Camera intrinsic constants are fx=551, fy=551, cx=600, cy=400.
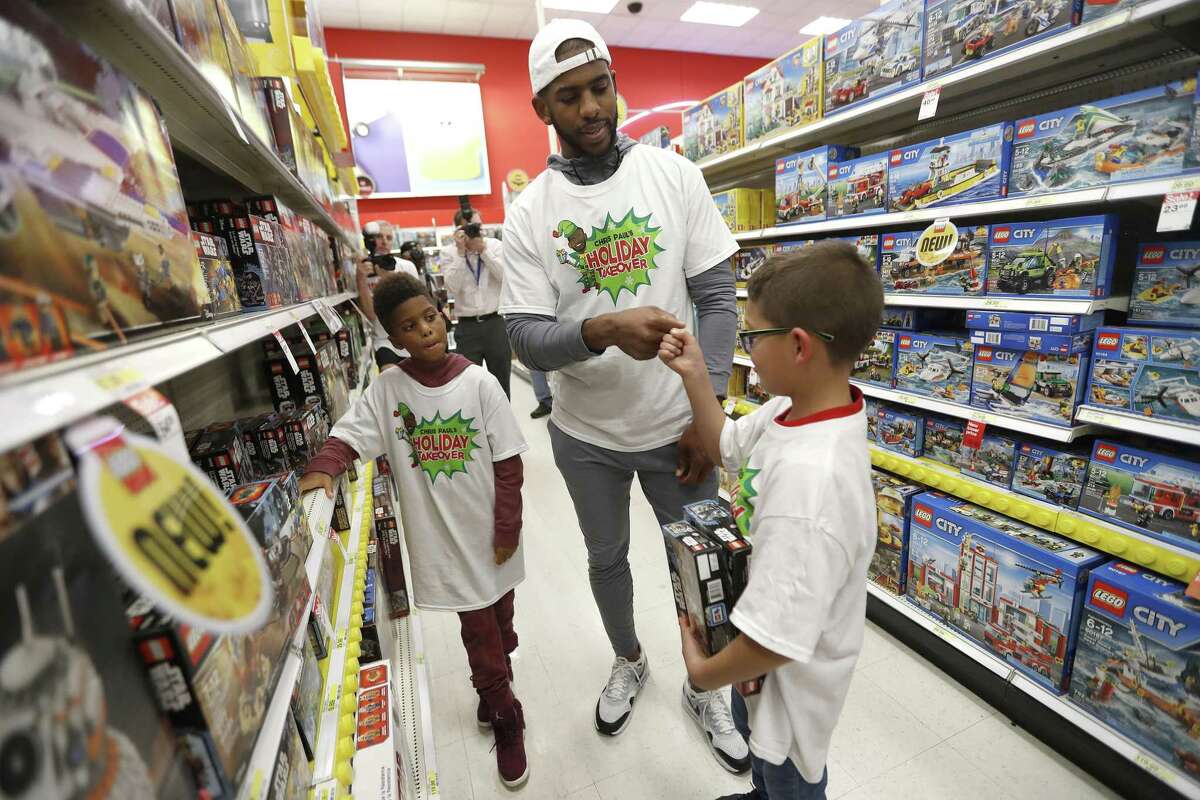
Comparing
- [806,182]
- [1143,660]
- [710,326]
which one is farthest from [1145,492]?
[806,182]

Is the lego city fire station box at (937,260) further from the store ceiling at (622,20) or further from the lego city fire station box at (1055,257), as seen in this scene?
the store ceiling at (622,20)

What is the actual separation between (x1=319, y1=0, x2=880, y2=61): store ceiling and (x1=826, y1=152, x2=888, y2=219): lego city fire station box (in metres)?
5.96

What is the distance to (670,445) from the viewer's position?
150 centimetres

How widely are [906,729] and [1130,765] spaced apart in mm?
510

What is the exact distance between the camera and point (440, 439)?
143cm

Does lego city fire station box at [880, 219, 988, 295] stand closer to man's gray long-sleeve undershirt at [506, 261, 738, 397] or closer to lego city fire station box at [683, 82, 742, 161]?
man's gray long-sleeve undershirt at [506, 261, 738, 397]

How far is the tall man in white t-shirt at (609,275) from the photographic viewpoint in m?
1.32

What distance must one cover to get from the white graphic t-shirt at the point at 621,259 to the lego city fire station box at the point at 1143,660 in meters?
1.19

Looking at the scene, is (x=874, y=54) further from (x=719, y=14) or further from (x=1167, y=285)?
(x=719, y=14)

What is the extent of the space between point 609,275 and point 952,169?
1.25 meters

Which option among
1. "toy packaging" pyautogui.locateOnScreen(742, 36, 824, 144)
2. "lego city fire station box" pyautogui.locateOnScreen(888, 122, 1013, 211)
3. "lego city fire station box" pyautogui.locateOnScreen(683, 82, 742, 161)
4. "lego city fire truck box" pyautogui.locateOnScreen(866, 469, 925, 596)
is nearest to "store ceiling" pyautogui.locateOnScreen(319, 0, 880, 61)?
"lego city fire station box" pyautogui.locateOnScreen(683, 82, 742, 161)

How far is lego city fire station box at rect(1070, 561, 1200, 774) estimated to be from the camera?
Answer: 130 cm

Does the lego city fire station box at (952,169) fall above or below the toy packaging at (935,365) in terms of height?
above

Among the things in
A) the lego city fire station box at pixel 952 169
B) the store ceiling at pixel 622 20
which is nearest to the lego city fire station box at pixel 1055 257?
the lego city fire station box at pixel 952 169
